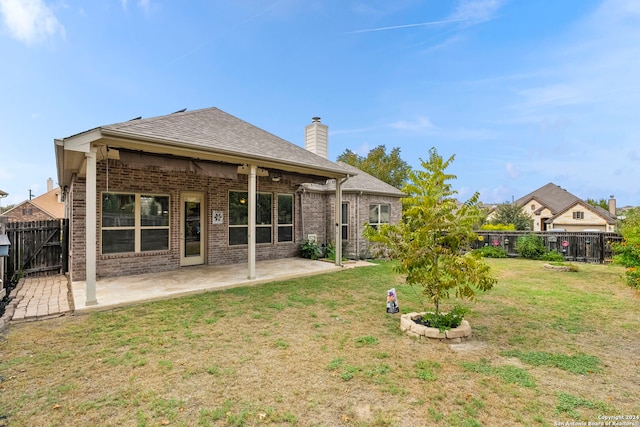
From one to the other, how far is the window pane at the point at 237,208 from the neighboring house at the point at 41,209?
22.4 m

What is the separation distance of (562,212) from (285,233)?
1374 inches

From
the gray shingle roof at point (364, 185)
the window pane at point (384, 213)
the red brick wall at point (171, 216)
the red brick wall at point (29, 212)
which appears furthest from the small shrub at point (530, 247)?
the red brick wall at point (29, 212)

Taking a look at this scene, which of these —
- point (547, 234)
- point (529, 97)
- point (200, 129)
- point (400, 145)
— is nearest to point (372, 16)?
point (529, 97)

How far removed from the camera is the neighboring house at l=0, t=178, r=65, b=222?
26.2m

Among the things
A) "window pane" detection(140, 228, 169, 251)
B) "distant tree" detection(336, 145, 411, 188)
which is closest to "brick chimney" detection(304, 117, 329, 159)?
"window pane" detection(140, 228, 169, 251)

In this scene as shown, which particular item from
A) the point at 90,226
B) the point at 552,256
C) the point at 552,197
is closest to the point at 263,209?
the point at 90,226

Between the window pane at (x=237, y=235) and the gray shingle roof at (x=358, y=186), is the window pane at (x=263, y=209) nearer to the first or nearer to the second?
the window pane at (x=237, y=235)

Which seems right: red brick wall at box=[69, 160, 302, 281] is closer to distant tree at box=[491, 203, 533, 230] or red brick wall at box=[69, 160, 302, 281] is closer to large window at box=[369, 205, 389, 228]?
large window at box=[369, 205, 389, 228]

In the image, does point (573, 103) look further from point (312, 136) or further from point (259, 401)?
point (259, 401)

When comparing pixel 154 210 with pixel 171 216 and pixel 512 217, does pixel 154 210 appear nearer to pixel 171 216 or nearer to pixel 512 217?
pixel 171 216

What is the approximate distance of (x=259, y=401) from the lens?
2.68 meters

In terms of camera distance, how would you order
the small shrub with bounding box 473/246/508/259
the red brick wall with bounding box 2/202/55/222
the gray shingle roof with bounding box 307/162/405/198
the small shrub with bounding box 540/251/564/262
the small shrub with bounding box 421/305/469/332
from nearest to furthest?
the small shrub with bounding box 421/305/469/332 < the gray shingle roof with bounding box 307/162/405/198 < the small shrub with bounding box 540/251/564/262 < the small shrub with bounding box 473/246/508/259 < the red brick wall with bounding box 2/202/55/222

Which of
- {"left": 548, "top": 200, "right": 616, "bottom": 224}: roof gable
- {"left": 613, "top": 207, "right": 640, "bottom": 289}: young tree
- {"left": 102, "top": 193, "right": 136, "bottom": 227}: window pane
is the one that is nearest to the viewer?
{"left": 613, "top": 207, "right": 640, "bottom": 289}: young tree

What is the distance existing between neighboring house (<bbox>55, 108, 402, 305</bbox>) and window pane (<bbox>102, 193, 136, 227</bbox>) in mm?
21
